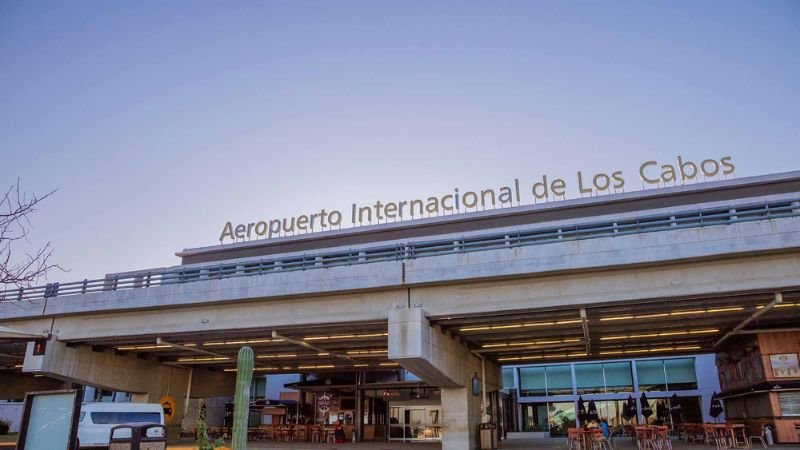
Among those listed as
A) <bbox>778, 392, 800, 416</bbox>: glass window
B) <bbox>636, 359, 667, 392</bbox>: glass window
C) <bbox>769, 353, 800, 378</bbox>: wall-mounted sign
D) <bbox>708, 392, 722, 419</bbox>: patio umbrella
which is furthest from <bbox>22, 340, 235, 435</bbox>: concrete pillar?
<bbox>778, 392, 800, 416</bbox>: glass window

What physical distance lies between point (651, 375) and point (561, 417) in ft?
22.9

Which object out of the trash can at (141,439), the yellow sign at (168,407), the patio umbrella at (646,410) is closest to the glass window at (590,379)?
the patio umbrella at (646,410)

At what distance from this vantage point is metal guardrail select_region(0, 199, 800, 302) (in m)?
17.3

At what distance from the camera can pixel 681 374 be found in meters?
38.9

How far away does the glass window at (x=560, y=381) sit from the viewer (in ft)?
136

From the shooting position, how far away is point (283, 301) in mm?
21703

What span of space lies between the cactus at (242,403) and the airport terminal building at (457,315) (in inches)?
195

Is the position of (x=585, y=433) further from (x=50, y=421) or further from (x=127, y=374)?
(x=127, y=374)

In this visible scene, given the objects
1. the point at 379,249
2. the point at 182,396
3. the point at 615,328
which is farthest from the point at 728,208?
the point at 182,396

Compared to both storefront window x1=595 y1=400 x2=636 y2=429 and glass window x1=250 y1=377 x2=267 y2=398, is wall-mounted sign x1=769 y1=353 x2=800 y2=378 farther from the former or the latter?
glass window x1=250 y1=377 x2=267 y2=398

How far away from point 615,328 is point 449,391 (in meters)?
7.37

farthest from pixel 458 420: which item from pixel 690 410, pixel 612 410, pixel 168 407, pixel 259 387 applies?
pixel 259 387

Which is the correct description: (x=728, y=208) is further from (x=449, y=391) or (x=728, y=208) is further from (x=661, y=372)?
(x=661, y=372)

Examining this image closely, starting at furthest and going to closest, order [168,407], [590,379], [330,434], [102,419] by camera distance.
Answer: [590,379], [330,434], [168,407], [102,419]
